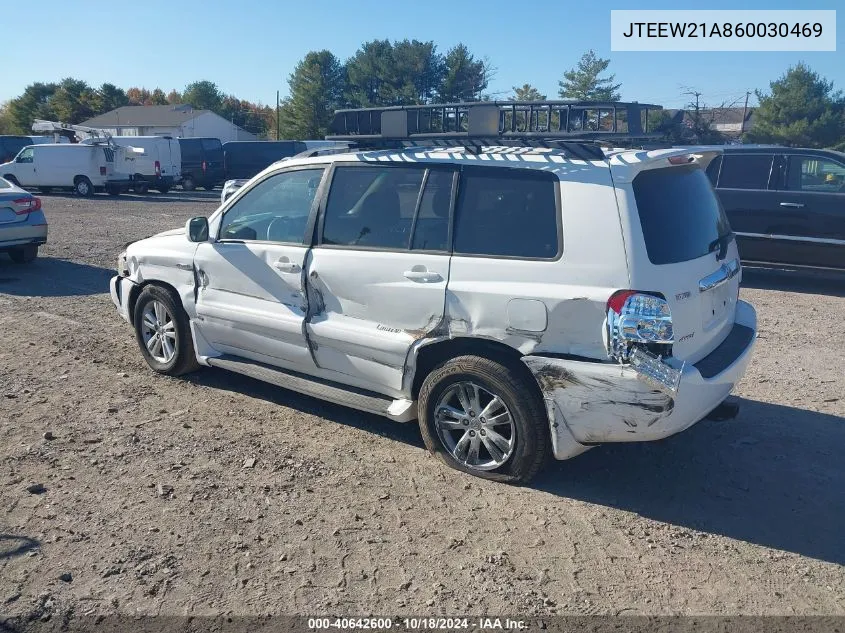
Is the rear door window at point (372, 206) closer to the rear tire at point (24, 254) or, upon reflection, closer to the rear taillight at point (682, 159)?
the rear taillight at point (682, 159)

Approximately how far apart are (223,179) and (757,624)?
3148 centimetres

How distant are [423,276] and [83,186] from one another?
25.9 m

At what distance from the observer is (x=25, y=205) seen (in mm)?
11281

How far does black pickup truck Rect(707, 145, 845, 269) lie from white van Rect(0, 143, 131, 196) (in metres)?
22.7

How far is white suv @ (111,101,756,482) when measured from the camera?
3.92 meters

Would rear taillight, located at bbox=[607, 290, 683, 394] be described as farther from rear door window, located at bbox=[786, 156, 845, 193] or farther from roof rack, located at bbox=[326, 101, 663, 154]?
rear door window, located at bbox=[786, 156, 845, 193]

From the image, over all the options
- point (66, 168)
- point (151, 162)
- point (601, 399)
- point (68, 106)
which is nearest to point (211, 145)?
point (151, 162)

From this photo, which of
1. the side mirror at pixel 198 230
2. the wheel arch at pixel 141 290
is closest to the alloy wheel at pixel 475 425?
the side mirror at pixel 198 230

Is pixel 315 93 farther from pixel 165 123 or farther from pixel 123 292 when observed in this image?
pixel 123 292

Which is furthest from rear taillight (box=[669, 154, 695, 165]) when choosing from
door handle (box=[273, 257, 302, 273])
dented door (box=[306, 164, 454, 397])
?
door handle (box=[273, 257, 302, 273])

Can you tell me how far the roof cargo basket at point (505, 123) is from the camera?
15.6 feet

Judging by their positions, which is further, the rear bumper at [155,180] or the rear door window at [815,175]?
the rear bumper at [155,180]

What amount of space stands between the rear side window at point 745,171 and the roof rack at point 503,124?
5554mm

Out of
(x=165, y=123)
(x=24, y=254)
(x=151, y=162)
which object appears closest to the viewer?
(x=24, y=254)
